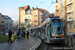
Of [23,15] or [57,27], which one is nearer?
[57,27]

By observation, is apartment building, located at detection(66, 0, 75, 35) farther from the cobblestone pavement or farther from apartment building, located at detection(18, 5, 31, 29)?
apartment building, located at detection(18, 5, 31, 29)

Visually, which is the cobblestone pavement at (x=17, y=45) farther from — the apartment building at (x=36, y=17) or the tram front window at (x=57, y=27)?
the apartment building at (x=36, y=17)

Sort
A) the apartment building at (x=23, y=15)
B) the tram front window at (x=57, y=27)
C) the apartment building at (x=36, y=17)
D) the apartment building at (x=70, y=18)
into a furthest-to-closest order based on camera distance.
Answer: the apartment building at (x=23, y=15) → the apartment building at (x=36, y=17) → the apartment building at (x=70, y=18) → the tram front window at (x=57, y=27)

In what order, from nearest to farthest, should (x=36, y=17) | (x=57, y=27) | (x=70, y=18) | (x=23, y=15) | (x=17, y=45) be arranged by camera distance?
(x=17, y=45) < (x=57, y=27) < (x=70, y=18) < (x=36, y=17) < (x=23, y=15)

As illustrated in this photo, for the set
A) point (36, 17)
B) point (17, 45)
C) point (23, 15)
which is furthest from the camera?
point (23, 15)

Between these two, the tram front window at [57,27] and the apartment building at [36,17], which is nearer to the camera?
the tram front window at [57,27]

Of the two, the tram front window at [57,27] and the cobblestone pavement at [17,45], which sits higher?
the tram front window at [57,27]

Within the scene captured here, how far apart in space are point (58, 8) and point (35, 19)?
2267cm

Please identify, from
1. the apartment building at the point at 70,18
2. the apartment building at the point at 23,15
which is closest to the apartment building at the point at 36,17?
the apartment building at the point at 23,15

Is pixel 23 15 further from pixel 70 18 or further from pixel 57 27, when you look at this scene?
pixel 57 27

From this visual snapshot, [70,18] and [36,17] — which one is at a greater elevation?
[36,17]

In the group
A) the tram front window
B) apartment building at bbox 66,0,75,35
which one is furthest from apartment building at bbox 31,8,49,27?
the tram front window

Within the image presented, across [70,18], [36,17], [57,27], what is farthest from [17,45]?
[36,17]

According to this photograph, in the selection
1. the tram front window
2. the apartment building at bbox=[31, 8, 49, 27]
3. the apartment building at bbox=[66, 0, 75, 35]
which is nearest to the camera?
the tram front window
